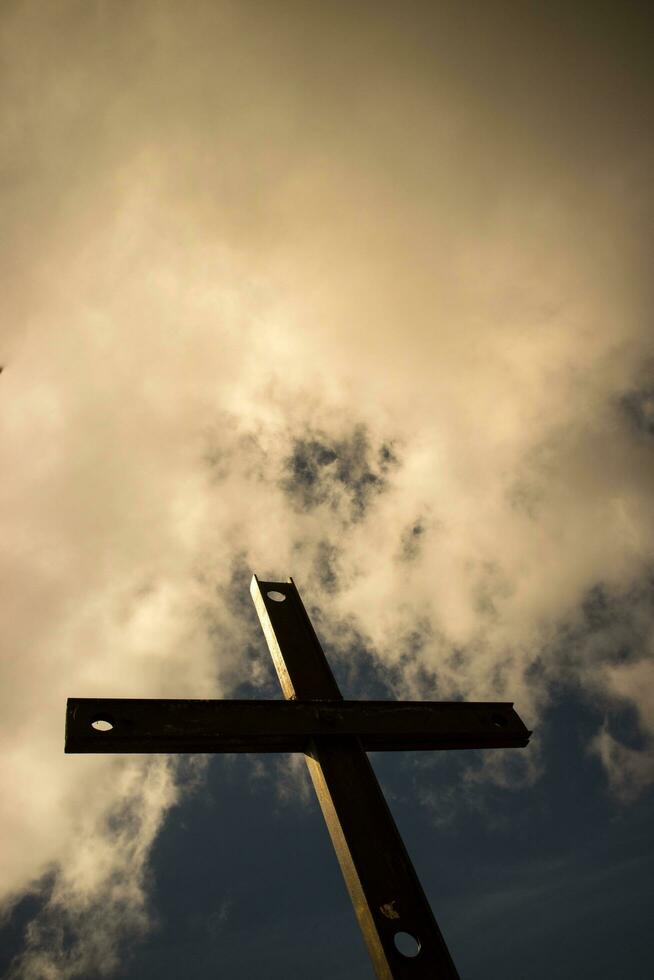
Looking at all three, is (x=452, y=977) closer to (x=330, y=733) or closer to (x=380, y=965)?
(x=380, y=965)

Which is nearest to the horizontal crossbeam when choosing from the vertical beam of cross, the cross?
the cross

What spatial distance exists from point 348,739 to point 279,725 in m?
0.47

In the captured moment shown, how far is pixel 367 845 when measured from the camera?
10.2ft

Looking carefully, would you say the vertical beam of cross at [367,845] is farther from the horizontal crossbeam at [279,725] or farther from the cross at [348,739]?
the horizontal crossbeam at [279,725]

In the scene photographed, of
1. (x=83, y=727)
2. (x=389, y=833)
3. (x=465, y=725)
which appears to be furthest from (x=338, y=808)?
(x=83, y=727)

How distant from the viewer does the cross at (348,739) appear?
284cm

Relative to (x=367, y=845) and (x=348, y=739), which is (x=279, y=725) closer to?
(x=348, y=739)

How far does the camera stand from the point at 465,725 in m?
3.99

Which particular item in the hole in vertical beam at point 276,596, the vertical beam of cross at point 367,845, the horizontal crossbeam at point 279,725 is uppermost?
the hole in vertical beam at point 276,596

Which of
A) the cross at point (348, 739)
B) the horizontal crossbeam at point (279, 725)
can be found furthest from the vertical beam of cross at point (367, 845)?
the horizontal crossbeam at point (279, 725)

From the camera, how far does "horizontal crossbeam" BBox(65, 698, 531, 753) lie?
3100 mm

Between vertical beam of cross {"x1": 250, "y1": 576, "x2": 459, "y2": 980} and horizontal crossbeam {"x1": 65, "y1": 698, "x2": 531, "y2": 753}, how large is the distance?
0.14 metres

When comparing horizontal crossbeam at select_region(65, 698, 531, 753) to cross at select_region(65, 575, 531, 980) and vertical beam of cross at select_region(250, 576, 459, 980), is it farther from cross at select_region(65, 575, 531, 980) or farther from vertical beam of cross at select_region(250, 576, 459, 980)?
vertical beam of cross at select_region(250, 576, 459, 980)

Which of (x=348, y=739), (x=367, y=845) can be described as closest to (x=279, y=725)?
(x=348, y=739)
